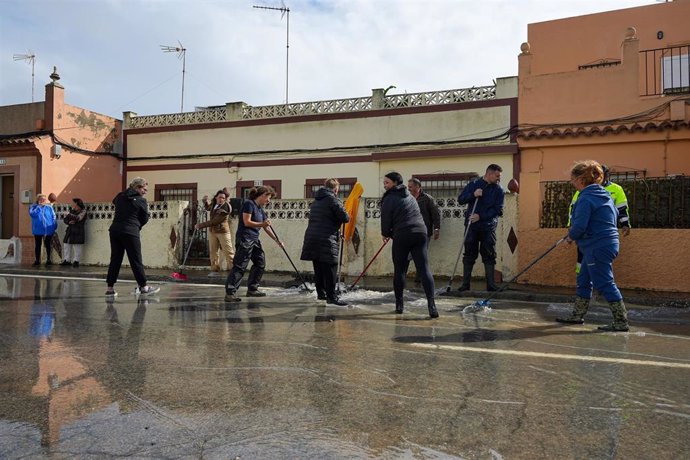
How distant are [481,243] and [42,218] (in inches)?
450

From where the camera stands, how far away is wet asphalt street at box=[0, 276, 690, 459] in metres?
2.87

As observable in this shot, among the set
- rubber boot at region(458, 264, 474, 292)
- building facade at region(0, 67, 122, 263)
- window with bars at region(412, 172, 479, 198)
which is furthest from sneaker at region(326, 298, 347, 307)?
building facade at region(0, 67, 122, 263)

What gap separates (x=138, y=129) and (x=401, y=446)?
19.1m

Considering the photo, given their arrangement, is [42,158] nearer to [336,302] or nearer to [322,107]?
[322,107]

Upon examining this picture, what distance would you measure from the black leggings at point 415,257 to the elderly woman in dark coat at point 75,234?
10558 millimetres

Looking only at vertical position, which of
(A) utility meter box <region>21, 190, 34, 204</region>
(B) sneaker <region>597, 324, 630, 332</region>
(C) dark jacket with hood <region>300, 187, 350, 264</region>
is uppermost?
(A) utility meter box <region>21, 190, 34, 204</region>

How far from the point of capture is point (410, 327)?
6.09 m

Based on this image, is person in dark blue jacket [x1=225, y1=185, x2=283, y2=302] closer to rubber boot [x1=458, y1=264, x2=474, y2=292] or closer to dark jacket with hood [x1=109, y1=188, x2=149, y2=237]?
dark jacket with hood [x1=109, y1=188, x2=149, y2=237]

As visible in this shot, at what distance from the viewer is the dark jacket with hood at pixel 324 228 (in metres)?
7.65

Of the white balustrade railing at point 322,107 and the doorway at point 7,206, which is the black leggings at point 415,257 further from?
the doorway at point 7,206

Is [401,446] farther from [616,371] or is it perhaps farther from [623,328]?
[623,328]

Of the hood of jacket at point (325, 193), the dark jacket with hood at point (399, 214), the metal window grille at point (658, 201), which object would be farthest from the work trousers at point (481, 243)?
the hood of jacket at point (325, 193)

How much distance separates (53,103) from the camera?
56.1 feet

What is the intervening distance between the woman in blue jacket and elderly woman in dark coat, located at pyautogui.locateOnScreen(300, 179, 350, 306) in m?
9.99
